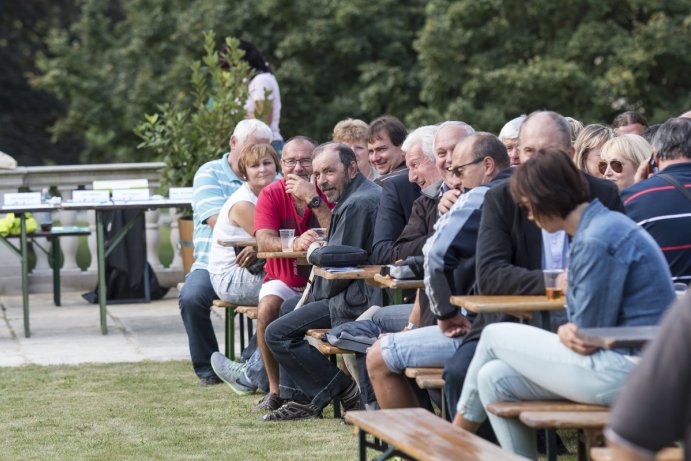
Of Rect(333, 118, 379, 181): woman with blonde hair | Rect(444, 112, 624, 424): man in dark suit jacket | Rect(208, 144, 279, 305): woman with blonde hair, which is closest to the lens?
Rect(444, 112, 624, 424): man in dark suit jacket

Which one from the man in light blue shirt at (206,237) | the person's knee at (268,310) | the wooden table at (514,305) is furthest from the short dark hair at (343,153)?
the wooden table at (514,305)

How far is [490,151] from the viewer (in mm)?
5734

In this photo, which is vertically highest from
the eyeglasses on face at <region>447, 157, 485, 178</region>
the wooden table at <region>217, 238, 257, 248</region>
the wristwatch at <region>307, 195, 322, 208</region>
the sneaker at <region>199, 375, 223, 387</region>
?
the eyeglasses on face at <region>447, 157, 485, 178</region>

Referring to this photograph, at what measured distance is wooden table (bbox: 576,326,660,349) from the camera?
395 cm

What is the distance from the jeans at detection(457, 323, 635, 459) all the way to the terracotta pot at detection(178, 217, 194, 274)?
25.8 feet

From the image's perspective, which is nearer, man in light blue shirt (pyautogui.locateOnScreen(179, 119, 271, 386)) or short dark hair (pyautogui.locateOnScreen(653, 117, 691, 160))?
short dark hair (pyautogui.locateOnScreen(653, 117, 691, 160))

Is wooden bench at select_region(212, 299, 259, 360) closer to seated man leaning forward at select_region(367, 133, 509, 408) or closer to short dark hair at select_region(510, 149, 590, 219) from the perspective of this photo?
seated man leaning forward at select_region(367, 133, 509, 408)

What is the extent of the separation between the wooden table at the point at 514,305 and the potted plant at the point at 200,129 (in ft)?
25.0

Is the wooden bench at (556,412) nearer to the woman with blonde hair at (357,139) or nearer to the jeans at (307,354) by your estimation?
the jeans at (307,354)

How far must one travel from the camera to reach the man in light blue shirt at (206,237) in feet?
28.2

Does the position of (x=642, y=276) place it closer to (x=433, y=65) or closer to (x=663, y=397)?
(x=663, y=397)

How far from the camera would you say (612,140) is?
22.7ft

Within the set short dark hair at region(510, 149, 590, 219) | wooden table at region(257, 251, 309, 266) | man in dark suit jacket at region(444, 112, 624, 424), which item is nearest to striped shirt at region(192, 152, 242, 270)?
wooden table at region(257, 251, 309, 266)

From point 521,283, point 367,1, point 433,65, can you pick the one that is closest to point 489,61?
point 433,65
